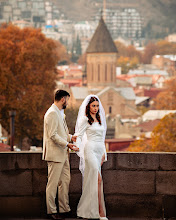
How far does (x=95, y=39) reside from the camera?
127000 mm

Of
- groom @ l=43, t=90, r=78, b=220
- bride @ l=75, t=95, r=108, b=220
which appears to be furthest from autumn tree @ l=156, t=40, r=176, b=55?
groom @ l=43, t=90, r=78, b=220

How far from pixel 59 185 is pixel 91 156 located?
18.5 inches

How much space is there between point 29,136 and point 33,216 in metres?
42.8

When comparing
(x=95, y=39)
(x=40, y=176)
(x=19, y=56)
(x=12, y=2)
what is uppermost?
(x=12, y=2)

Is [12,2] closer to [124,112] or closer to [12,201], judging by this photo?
[124,112]

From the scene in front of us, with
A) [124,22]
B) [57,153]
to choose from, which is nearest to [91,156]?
[57,153]

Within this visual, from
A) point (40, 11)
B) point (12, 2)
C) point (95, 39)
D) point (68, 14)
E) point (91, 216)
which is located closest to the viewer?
point (91, 216)

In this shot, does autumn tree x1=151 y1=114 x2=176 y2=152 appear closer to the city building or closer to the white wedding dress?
the white wedding dress

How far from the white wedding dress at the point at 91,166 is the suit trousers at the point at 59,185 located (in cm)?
18

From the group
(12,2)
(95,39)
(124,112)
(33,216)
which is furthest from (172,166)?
(12,2)

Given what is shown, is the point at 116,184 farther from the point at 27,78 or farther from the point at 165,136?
the point at 27,78

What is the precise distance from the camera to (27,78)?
52438mm

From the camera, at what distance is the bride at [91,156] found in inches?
264

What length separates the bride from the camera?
6.70m
